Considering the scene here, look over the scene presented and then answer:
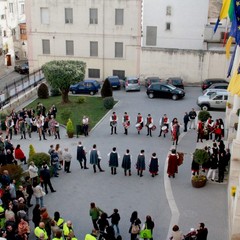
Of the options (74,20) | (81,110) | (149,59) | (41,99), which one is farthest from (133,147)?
(74,20)

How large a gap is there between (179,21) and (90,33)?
8083 millimetres

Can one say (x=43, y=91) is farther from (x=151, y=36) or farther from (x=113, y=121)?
(x=151, y=36)

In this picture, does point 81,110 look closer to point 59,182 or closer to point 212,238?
point 59,182

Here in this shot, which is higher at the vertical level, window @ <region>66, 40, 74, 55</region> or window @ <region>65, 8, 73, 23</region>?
window @ <region>65, 8, 73, 23</region>

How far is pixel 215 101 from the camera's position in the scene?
97.4ft

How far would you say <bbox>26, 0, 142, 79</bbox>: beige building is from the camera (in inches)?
1497

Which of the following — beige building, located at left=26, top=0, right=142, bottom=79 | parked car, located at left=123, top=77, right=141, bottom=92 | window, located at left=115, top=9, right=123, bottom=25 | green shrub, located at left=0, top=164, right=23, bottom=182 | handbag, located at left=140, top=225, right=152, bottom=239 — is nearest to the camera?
handbag, located at left=140, top=225, right=152, bottom=239

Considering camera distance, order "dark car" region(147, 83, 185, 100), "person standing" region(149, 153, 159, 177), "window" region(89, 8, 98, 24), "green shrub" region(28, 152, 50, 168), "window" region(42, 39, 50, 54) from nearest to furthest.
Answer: "green shrub" region(28, 152, 50, 168)
"person standing" region(149, 153, 159, 177)
"dark car" region(147, 83, 185, 100)
"window" region(89, 8, 98, 24)
"window" region(42, 39, 50, 54)

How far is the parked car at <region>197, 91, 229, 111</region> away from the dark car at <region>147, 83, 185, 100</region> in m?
3.18

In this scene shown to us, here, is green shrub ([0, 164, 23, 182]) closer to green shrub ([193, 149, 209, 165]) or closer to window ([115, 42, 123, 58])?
green shrub ([193, 149, 209, 165])

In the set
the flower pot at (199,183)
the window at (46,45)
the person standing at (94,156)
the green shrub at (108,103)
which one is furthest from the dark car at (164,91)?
the flower pot at (199,183)

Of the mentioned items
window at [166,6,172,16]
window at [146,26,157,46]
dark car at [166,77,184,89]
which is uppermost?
window at [166,6,172,16]

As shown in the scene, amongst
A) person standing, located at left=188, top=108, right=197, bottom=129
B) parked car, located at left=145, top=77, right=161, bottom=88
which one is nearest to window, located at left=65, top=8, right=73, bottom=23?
parked car, located at left=145, top=77, right=161, bottom=88

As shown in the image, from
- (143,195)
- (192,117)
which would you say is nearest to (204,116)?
(192,117)
